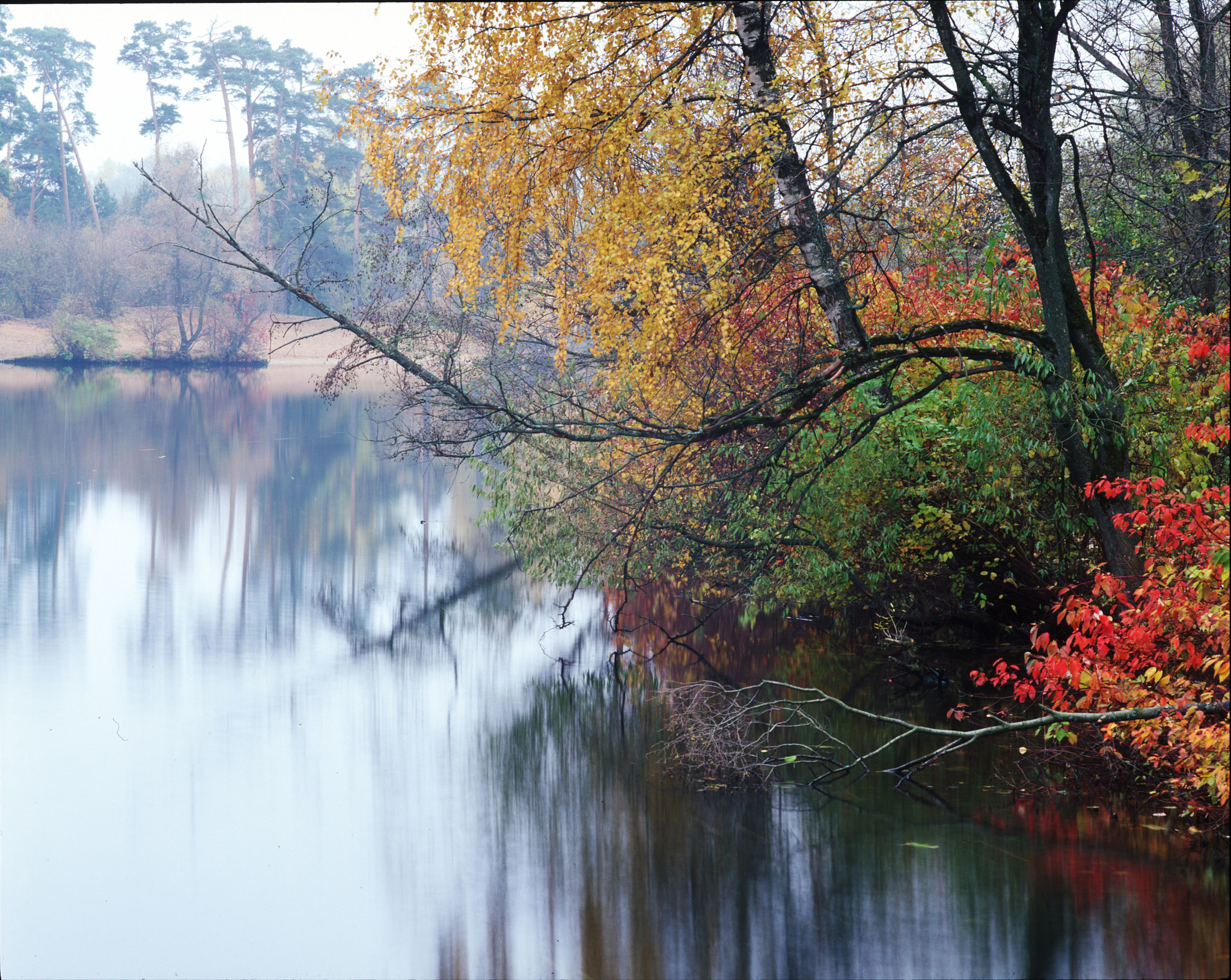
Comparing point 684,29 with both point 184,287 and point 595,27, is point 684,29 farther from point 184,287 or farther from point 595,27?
point 184,287

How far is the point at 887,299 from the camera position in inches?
497

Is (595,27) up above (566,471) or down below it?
above

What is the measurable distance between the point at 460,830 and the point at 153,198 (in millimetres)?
56684

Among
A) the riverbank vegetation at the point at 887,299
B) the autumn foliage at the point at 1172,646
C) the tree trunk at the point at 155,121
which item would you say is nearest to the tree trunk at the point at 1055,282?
the riverbank vegetation at the point at 887,299

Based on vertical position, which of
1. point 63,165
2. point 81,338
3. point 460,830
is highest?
point 63,165

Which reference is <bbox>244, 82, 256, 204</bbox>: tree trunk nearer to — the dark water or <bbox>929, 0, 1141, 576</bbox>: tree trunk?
the dark water

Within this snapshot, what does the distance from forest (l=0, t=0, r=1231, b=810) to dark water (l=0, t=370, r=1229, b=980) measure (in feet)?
3.13

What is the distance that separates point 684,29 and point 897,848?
24.3 feet

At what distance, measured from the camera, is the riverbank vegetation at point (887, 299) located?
345 inches

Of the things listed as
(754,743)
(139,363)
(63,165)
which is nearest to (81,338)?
(139,363)

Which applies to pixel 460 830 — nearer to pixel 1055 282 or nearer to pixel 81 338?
pixel 1055 282

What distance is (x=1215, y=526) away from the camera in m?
7.26

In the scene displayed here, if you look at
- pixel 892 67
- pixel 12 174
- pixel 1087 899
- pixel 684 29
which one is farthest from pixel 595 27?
pixel 12 174

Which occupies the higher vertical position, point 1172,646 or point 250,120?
point 250,120
